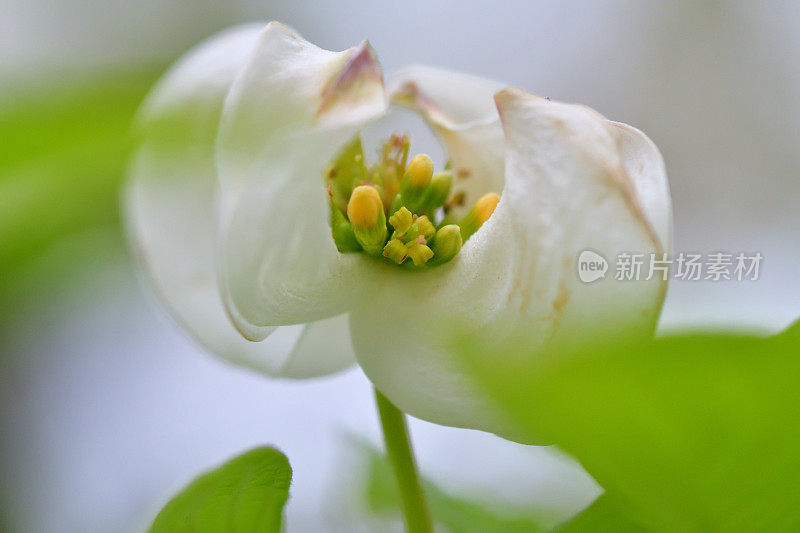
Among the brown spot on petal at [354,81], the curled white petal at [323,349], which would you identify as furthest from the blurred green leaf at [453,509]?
the brown spot on petal at [354,81]

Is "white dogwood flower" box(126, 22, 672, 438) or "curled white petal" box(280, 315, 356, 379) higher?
"white dogwood flower" box(126, 22, 672, 438)

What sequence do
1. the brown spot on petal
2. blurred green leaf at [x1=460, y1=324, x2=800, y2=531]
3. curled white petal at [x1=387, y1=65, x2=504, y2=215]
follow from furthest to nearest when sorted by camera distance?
curled white petal at [x1=387, y1=65, x2=504, y2=215] → the brown spot on petal → blurred green leaf at [x1=460, y1=324, x2=800, y2=531]

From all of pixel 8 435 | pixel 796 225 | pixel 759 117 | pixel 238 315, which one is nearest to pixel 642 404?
pixel 238 315

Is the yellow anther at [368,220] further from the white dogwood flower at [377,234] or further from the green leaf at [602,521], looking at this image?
the green leaf at [602,521]

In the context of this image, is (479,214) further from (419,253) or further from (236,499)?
(236,499)

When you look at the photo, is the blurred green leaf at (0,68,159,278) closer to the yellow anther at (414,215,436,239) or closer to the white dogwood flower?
the white dogwood flower

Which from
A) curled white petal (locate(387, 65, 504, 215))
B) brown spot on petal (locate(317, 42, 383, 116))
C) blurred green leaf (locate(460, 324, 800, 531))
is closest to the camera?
blurred green leaf (locate(460, 324, 800, 531))

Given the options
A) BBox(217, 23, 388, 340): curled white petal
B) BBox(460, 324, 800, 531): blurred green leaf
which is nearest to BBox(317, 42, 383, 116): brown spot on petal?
BBox(217, 23, 388, 340): curled white petal
